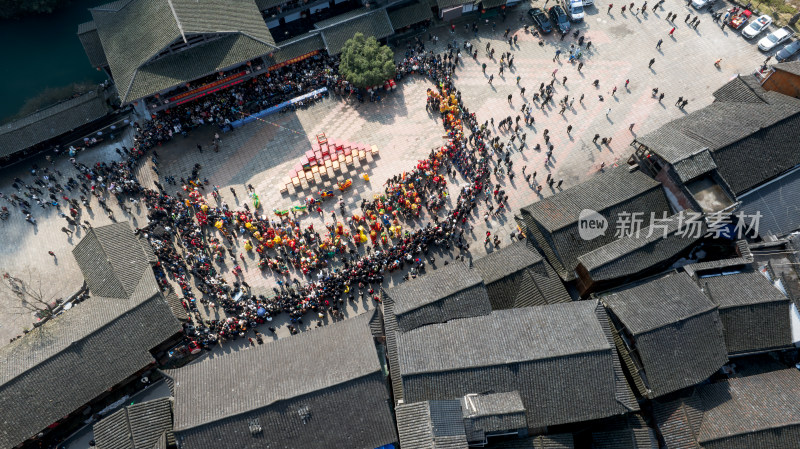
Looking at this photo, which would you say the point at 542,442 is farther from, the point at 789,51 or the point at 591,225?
the point at 789,51

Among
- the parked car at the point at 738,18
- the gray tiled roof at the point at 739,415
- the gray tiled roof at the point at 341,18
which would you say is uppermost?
the gray tiled roof at the point at 341,18

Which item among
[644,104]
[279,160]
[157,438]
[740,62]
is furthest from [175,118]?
[740,62]

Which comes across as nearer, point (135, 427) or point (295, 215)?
point (135, 427)

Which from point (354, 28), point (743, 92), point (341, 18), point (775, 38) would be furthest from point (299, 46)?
point (775, 38)

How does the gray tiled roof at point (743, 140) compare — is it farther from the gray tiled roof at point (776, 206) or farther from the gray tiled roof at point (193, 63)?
the gray tiled roof at point (193, 63)

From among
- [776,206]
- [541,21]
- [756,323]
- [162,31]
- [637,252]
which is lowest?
[756,323]

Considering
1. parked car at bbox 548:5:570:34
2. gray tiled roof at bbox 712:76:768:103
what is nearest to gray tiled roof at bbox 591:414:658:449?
gray tiled roof at bbox 712:76:768:103

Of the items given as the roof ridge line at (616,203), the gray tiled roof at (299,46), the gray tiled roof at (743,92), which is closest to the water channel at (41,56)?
the gray tiled roof at (299,46)
